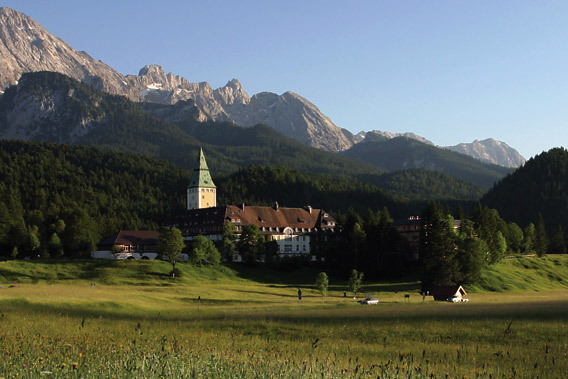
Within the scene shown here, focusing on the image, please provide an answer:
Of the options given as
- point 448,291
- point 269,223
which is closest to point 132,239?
point 269,223

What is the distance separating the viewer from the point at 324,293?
366 ft

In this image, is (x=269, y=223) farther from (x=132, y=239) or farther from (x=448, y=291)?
(x=448, y=291)

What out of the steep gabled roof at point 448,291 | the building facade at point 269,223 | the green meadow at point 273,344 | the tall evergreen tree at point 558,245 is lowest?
the steep gabled roof at point 448,291

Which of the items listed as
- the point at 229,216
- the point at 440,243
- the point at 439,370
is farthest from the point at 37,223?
the point at 439,370

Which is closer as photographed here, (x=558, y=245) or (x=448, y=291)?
(x=448, y=291)

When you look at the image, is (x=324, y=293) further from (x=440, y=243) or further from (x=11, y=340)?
(x=11, y=340)

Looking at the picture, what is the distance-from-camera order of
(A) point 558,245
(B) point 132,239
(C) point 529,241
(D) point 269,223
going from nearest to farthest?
(B) point 132,239 < (C) point 529,241 < (D) point 269,223 < (A) point 558,245

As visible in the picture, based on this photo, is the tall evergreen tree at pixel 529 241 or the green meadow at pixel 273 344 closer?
the green meadow at pixel 273 344

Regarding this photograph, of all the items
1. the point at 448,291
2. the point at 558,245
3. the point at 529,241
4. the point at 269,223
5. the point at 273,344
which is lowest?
the point at 448,291

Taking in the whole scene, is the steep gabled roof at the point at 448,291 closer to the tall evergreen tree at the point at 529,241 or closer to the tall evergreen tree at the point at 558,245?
the tall evergreen tree at the point at 529,241

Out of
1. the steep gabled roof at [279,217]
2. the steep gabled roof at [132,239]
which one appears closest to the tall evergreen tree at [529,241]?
the steep gabled roof at [279,217]

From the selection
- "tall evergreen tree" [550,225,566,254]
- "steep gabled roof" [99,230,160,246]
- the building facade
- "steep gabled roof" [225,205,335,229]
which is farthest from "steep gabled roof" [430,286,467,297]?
"tall evergreen tree" [550,225,566,254]

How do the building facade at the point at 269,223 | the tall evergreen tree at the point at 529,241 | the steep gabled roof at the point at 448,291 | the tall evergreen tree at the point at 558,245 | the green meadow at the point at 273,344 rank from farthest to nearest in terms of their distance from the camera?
the tall evergreen tree at the point at 558,245
the tall evergreen tree at the point at 529,241
the building facade at the point at 269,223
the steep gabled roof at the point at 448,291
the green meadow at the point at 273,344

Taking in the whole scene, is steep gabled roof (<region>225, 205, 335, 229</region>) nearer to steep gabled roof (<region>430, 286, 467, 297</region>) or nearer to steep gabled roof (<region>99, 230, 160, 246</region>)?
steep gabled roof (<region>99, 230, 160, 246</region>)
